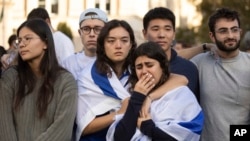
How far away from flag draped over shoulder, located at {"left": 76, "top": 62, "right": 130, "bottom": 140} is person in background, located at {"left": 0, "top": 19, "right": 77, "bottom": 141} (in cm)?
8

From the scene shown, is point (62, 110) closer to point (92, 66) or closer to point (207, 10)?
point (92, 66)

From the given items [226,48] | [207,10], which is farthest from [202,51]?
[207,10]

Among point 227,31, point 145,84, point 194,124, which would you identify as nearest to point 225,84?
point 227,31

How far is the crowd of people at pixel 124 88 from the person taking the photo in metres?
4.42

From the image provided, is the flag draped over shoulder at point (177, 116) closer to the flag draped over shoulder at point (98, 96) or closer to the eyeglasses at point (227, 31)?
the flag draped over shoulder at point (98, 96)

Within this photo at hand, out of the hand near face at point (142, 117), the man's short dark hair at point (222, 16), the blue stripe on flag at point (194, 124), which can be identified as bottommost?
the blue stripe on flag at point (194, 124)

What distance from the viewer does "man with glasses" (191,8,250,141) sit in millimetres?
5203

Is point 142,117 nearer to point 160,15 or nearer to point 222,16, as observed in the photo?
point 160,15

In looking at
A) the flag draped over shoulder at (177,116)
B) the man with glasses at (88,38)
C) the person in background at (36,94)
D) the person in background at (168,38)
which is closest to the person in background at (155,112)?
the flag draped over shoulder at (177,116)

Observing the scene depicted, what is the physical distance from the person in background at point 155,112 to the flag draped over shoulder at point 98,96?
0.62 feet

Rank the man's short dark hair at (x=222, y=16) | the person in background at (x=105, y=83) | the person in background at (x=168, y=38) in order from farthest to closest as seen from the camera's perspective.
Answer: the man's short dark hair at (x=222, y=16), the person in background at (x=168, y=38), the person in background at (x=105, y=83)

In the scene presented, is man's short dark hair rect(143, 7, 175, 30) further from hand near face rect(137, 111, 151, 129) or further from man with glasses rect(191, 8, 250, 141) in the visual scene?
hand near face rect(137, 111, 151, 129)

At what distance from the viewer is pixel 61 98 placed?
4668 mm

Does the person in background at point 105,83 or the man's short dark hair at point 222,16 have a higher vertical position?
the man's short dark hair at point 222,16
